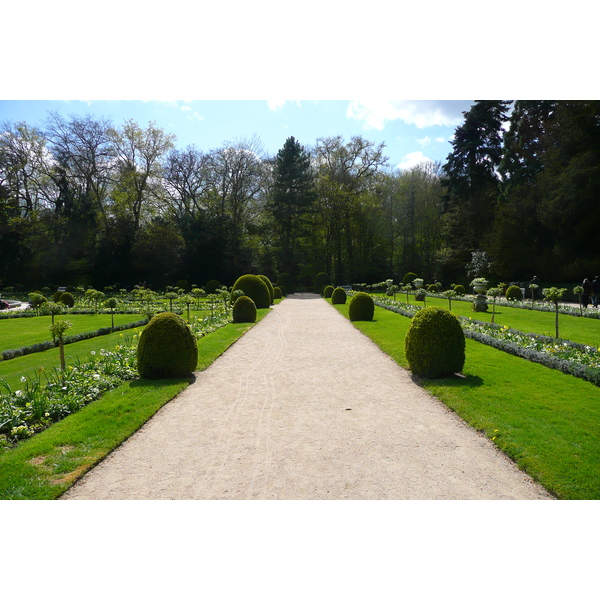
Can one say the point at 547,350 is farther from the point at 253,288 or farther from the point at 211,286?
the point at 211,286

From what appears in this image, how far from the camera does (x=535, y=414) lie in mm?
5332

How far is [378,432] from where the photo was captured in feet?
16.3

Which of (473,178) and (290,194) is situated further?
(290,194)

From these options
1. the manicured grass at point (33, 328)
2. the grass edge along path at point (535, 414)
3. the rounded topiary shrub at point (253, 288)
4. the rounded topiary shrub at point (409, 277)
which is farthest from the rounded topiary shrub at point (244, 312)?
the rounded topiary shrub at point (409, 277)

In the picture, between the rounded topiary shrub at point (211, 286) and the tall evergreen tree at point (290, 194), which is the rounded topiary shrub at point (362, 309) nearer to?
the rounded topiary shrub at point (211, 286)

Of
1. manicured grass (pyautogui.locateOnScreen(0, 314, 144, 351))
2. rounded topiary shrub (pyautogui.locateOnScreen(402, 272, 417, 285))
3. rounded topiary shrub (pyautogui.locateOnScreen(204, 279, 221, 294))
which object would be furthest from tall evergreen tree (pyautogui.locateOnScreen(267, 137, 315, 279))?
manicured grass (pyautogui.locateOnScreen(0, 314, 144, 351))

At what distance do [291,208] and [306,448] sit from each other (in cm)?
3822

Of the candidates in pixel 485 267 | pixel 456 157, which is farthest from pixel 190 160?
pixel 485 267

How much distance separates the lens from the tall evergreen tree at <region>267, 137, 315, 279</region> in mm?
40312

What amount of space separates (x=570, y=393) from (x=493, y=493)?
3.70m

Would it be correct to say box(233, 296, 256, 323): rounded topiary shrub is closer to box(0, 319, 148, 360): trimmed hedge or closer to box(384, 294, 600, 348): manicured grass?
box(0, 319, 148, 360): trimmed hedge

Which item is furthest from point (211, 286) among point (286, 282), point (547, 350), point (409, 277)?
point (547, 350)

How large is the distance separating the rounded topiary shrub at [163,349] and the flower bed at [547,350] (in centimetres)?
691

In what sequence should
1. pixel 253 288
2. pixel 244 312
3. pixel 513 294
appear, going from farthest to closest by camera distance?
pixel 513 294
pixel 253 288
pixel 244 312
